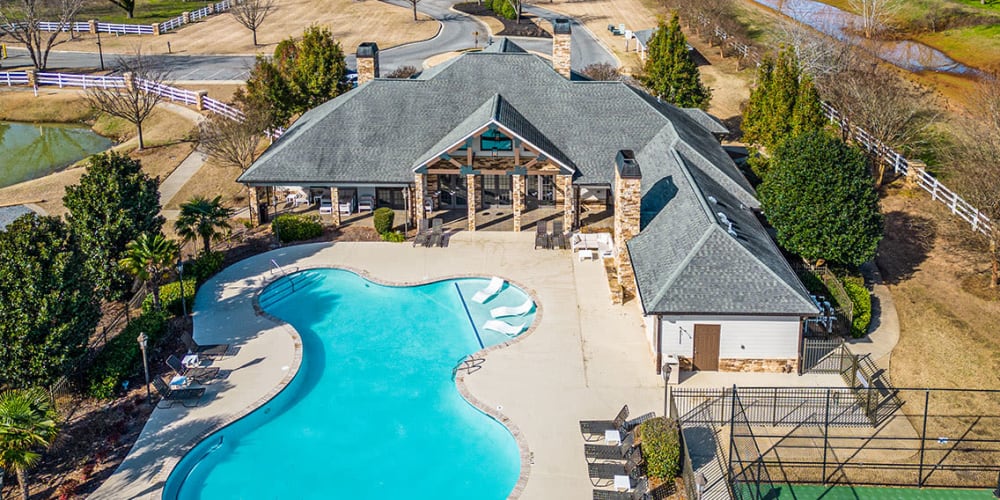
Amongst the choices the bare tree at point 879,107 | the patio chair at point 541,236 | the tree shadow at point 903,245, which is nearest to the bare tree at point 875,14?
the bare tree at point 879,107

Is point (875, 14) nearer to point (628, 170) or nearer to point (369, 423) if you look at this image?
point (628, 170)

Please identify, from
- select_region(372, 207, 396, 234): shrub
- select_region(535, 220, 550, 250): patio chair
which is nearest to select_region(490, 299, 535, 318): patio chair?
select_region(535, 220, 550, 250): patio chair

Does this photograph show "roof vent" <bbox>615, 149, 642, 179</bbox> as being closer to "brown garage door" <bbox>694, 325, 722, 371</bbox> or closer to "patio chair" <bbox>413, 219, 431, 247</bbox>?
"brown garage door" <bbox>694, 325, 722, 371</bbox>

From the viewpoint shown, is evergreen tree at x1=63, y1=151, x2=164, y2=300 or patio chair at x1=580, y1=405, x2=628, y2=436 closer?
patio chair at x1=580, y1=405, x2=628, y2=436

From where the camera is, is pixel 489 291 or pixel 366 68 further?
pixel 366 68

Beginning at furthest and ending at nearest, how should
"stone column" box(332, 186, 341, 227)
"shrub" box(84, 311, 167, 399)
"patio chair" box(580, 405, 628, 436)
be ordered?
"stone column" box(332, 186, 341, 227), "shrub" box(84, 311, 167, 399), "patio chair" box(580, 405, 628, 436)

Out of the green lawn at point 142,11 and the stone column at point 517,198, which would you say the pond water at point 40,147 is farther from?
the stone column at point 517,198

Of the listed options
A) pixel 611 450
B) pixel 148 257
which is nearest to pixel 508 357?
pixel 611 450
